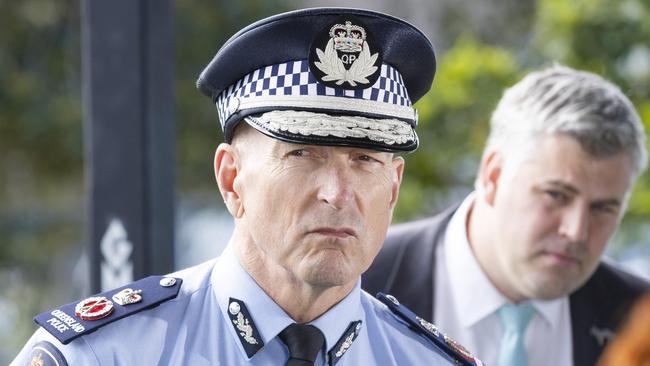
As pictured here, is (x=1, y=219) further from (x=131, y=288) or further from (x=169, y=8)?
(x=131, y=288)

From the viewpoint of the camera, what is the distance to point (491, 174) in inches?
150

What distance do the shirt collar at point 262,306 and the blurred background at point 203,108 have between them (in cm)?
457

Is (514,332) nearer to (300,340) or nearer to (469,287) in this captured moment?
(469,287)

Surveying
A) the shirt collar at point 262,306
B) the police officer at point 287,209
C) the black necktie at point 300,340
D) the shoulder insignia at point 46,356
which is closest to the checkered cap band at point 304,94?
the police officer at point 287,209

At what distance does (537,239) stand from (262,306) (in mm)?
1394

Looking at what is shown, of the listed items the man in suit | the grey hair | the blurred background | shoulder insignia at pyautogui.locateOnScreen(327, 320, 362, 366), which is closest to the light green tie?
the man in suit

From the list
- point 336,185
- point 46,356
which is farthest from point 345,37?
point 46,356

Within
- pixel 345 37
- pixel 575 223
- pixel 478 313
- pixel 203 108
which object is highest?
pixel 345 37

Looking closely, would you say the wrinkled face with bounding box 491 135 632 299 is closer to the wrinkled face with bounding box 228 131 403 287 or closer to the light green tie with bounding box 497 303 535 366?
the light green tie with bounding box 497 303 535 366

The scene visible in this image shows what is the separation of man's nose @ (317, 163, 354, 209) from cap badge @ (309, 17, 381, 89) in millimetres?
182

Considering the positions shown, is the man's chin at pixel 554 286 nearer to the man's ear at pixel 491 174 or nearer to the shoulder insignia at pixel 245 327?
the man's ear at pixel 491 174

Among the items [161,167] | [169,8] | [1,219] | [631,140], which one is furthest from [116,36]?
[1,219]

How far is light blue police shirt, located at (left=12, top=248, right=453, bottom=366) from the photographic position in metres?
2.40

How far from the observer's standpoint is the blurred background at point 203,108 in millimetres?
7355
